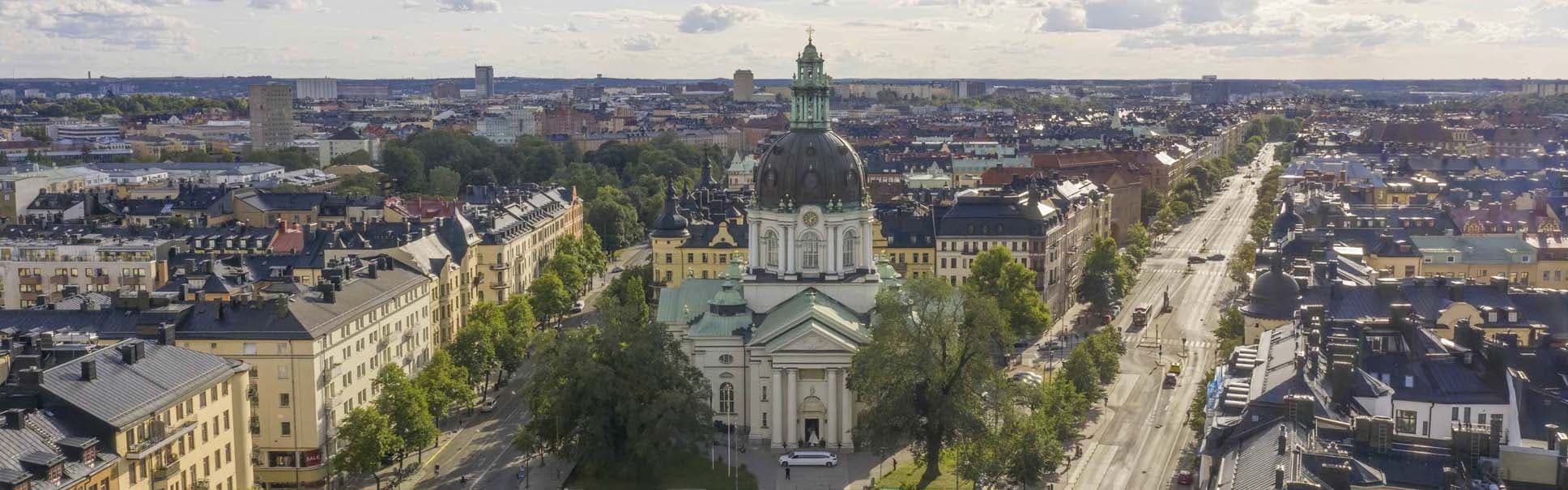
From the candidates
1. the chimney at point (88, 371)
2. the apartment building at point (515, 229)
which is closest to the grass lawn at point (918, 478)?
the chimney at point (88, 371)

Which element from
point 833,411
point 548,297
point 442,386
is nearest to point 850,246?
point 833,411

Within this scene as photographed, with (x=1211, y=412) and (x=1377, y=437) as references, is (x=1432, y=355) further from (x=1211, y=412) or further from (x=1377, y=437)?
(x=1377, y=437)

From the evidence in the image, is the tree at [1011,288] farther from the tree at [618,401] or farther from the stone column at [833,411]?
the tree at [618,401]

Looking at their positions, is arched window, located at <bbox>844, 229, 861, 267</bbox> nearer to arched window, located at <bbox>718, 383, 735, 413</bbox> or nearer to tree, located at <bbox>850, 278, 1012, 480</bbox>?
arched window, located at <bbox>718, 383, 735, 413</bbox>

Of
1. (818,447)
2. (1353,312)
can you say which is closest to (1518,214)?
(1353,312)

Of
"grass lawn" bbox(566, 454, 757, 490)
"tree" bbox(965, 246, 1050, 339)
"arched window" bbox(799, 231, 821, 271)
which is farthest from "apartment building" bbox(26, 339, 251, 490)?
"tree" bbox(965, 246, 1050, 339)

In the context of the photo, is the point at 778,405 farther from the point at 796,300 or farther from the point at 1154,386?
the point at 1154,386

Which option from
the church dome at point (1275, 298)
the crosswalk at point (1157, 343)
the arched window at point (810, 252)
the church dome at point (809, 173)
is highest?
the church dome at point (809, 173)
